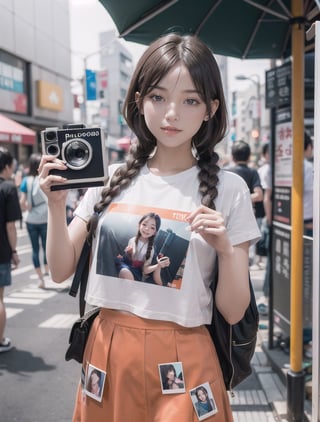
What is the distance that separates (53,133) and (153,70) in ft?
1.13

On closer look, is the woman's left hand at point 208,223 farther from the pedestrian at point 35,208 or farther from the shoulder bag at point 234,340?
the pedestrian at point 35,208

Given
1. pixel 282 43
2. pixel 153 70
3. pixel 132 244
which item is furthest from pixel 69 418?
pixel 282 43

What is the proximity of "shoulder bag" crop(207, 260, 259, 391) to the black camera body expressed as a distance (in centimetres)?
49

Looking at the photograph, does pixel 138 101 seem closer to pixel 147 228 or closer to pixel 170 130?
pixel 170 130

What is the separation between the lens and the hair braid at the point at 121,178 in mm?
1437

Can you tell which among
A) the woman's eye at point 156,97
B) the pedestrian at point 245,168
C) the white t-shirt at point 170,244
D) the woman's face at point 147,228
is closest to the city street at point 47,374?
the white t-shirt at point 170,244

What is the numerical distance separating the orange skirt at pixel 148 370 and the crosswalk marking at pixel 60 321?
3467 mm

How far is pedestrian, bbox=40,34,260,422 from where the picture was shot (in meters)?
1.32

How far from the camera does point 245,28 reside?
3.11 metres

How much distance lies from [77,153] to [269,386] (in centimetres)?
255

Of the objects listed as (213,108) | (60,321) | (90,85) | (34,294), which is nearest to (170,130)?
(213,108)

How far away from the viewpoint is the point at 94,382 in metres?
1.39

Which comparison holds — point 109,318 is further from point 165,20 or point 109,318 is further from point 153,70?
point 165,20

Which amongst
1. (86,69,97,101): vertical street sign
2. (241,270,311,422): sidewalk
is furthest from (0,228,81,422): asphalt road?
(86,69,97,101): vertical street sign
